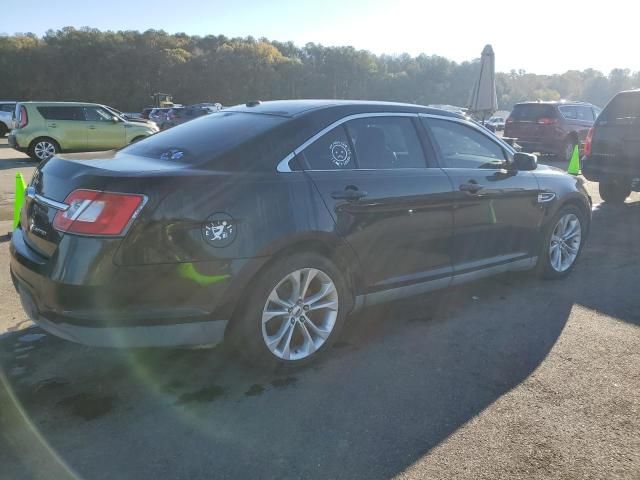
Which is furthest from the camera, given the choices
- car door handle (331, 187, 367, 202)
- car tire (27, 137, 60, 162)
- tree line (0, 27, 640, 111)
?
tree line (0, 27, 640, 111)

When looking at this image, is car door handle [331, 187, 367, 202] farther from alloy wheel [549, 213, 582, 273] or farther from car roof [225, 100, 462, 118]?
alloy wheel [549, 213, 582, 273]

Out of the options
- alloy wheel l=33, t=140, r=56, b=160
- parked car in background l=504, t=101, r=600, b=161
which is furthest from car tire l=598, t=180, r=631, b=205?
alloy wheel l=33, t=140, r=56, b=160

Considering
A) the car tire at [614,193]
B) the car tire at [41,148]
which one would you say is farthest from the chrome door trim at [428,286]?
the car tire at [41,148]

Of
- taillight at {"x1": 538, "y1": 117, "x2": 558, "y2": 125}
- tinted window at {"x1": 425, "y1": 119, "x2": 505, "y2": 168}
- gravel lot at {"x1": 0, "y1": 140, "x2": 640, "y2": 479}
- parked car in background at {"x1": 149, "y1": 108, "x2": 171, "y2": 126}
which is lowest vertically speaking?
parked car in background at {"x1": 149, "y1": 108, "x2": 171, "y2": 126}

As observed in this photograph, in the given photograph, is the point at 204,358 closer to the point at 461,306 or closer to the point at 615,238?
the point at 461,306

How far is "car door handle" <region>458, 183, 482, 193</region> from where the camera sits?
4180mm

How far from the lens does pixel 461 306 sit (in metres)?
4.66

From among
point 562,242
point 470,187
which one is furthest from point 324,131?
point 562,242

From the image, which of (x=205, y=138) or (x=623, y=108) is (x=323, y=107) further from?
(x=623, y=108)

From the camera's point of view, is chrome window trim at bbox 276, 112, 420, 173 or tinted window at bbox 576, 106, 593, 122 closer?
chrome window trim at bbox 276, 112, 420, 173

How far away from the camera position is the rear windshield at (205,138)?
324 centimetres

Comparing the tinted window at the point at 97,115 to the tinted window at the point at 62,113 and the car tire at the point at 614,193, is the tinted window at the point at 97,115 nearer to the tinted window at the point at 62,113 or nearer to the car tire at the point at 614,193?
the tinted window at the point at 62,113

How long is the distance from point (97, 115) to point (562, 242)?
44.6ft

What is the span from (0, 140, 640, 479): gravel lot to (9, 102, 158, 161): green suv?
11.5 m
